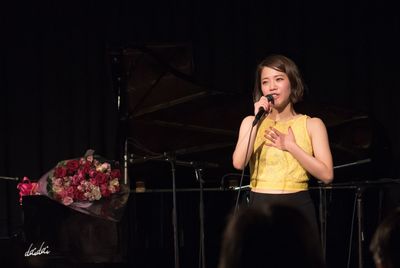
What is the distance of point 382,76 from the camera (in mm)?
5609

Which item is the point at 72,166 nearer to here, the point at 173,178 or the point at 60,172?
the point at 60,172

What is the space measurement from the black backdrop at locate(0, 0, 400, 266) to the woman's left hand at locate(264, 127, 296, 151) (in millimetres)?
3013

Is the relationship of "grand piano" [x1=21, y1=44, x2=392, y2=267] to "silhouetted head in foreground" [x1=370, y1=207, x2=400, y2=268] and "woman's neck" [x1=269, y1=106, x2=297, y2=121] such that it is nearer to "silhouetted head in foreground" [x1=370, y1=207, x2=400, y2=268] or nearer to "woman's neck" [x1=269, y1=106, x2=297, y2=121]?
"woman's neck" [x1=269, y1=106, x2=297, y2=121]

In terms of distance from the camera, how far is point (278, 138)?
2.66 metres

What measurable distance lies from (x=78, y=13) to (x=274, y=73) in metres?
3.32

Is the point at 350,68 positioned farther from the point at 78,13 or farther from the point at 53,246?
the point at 53,246

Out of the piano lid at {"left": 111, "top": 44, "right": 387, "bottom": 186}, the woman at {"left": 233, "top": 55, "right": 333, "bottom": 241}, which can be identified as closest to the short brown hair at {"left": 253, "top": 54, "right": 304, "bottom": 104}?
the woman at {"left": 233, "top": 55, "right": 333, "bottom": 241}

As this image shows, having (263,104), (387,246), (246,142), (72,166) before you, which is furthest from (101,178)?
(387,246)

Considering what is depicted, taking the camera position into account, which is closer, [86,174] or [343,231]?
[86,174]

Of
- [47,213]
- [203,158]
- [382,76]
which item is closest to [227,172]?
[203,158]

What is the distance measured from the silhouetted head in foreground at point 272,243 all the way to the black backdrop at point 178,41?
4779 mm

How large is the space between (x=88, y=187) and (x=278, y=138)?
5.37 feet

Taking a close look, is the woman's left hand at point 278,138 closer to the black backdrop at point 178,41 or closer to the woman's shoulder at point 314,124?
the woman's shoulder at point 314,124

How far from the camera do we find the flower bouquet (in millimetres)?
3857
